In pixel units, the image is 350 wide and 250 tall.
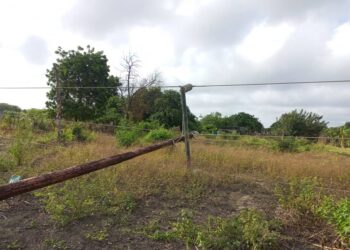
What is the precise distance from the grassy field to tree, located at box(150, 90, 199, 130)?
66.5ft

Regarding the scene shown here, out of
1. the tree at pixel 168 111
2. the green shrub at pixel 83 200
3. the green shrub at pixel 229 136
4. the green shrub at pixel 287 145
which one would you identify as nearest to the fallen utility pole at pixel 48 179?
the green shrub at pixel 83 200

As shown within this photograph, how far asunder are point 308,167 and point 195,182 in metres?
2.17

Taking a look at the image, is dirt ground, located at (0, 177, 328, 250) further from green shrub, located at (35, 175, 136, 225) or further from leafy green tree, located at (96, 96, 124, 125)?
leafy green tree, located at (96, 96, 124, 125)

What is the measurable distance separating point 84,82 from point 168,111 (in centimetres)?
693

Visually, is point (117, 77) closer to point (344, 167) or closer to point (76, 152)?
point (76, 152)

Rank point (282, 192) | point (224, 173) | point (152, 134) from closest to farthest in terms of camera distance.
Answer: point (282, 192) < point (224, 173) < point (152, 134)

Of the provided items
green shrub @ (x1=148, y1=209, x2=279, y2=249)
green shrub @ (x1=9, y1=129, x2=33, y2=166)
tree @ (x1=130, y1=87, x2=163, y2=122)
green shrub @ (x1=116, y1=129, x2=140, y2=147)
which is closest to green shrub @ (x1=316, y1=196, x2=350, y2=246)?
green shrub @ (x1=148, y1=209, x2=279, y2=249)

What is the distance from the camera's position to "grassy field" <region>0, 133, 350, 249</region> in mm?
3043

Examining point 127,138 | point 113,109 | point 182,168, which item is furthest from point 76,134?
point 113,109

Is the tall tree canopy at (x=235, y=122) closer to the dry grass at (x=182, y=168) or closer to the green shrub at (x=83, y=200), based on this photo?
the dry grass at (x=182, y=168)

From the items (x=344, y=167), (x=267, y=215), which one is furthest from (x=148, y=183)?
(x=344, y=167)

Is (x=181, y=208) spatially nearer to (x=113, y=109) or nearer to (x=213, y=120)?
(x=113, y=109)

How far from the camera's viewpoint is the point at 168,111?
26.7m

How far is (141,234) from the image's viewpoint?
3.26m
